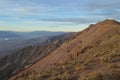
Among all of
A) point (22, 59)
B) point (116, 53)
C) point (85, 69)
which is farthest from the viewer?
point (22, 59)

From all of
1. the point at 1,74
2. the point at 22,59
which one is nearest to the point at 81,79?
the point at 1,74

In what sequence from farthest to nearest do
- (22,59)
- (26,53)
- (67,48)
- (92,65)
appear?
(26,53) < (22,59) < (67,48) < (92,65)

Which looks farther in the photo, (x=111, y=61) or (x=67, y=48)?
(x=67, y=48)

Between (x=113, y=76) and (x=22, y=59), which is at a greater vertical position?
(x=113, y=76)

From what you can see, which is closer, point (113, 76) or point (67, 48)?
point (113, 76)

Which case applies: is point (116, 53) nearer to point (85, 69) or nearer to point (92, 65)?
point (92, 65)

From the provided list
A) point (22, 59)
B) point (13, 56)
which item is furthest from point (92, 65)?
point (13, 56)

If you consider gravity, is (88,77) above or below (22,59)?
above

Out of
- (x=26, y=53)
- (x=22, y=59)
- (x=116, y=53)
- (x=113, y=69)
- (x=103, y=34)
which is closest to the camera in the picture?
(x=113, y=69)

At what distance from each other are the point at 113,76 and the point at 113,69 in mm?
1559

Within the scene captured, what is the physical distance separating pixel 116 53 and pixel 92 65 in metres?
3.21

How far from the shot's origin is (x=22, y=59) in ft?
351

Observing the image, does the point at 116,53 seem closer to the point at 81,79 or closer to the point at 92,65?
the point at 92,65

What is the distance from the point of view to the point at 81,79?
14797mm
